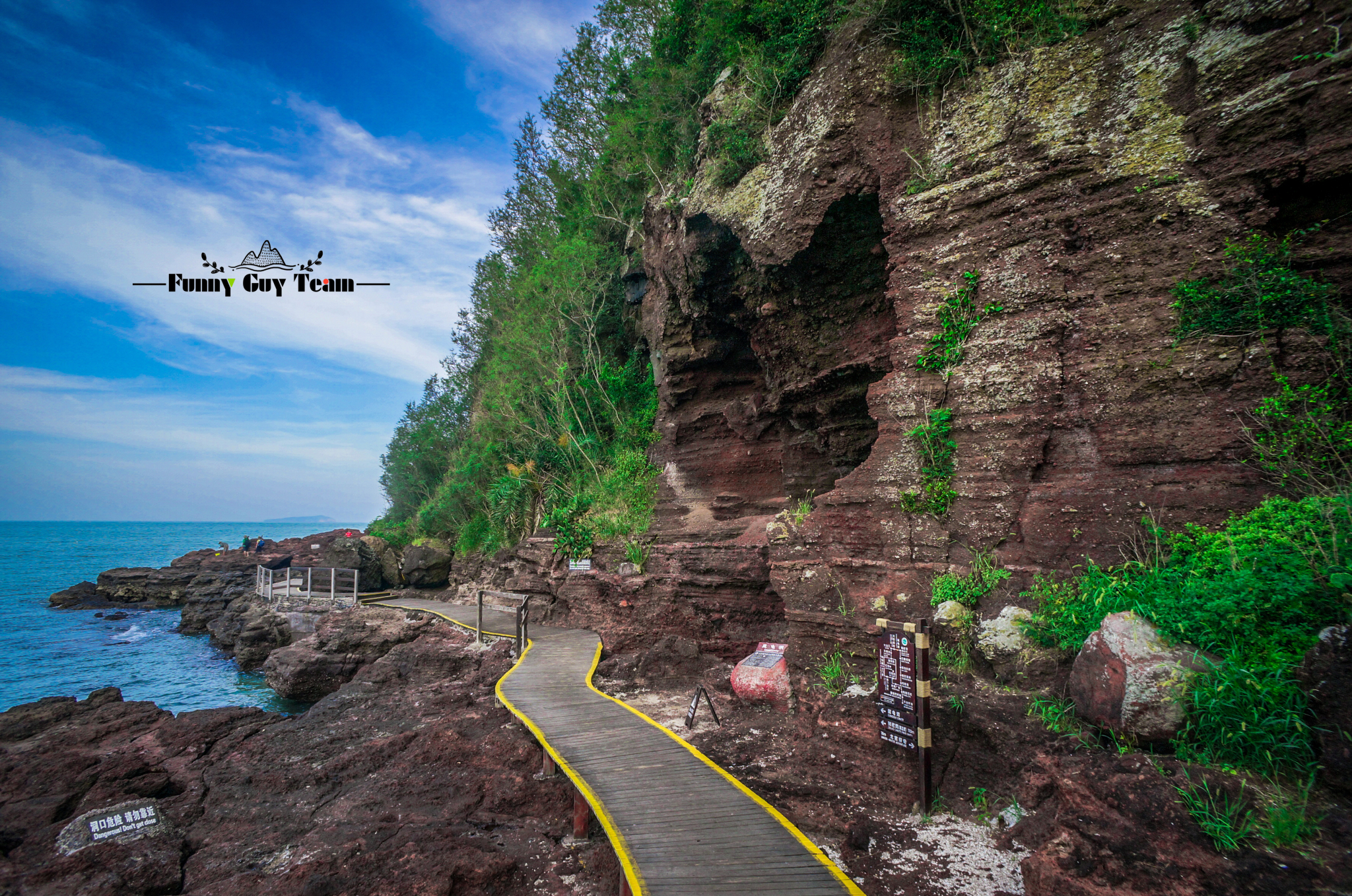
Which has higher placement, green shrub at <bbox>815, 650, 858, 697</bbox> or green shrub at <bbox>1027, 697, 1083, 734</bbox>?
green shrub at <bbox>1027, 697, 1083, 734</bbox>

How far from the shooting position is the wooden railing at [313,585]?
69.2ft

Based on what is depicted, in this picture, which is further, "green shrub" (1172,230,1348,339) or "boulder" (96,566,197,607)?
"boulder" (96,566,197,607)

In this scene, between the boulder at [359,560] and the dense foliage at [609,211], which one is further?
the boulder at [359,560]

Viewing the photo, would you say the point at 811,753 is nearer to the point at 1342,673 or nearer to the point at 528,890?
the point at 528,890

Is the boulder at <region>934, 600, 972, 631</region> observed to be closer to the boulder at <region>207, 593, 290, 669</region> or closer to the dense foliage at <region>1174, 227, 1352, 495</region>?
the dense foliage at <region>1174, 227, 1352, 495</region>

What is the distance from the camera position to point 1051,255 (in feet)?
19.8

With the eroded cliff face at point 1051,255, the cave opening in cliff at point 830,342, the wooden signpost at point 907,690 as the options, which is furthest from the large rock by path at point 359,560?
the wooden signpost at point 907,690

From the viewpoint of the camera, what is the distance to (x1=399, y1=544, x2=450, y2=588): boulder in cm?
2406

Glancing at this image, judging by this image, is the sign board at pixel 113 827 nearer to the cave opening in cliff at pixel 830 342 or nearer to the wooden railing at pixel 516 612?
the wooden railing at pixel 516 612

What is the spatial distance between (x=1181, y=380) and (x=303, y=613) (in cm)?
2370

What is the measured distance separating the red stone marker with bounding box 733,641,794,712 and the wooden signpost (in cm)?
284

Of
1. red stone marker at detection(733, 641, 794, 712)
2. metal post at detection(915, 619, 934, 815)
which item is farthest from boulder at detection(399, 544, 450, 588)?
metal post at detection(915, 619, 934, 815)

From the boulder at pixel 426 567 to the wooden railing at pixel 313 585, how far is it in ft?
6.15

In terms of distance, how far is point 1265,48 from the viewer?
4895mm
